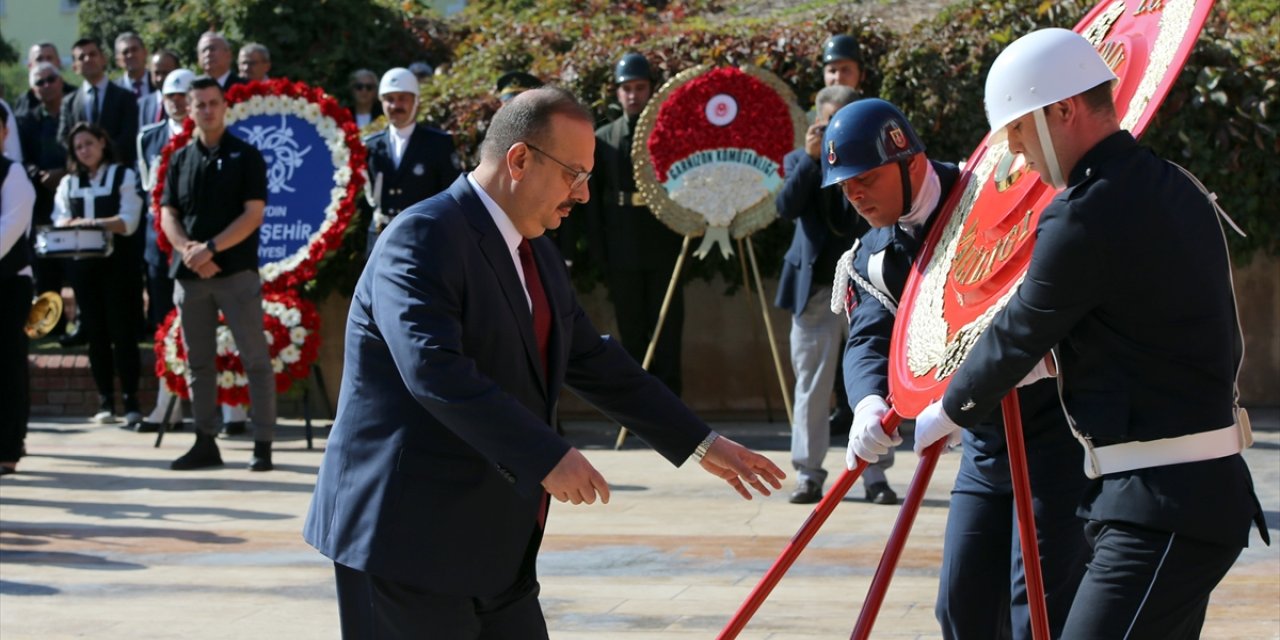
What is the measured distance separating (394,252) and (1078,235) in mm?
1499

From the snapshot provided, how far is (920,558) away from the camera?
25.0ft

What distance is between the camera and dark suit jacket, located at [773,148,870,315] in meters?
9.20

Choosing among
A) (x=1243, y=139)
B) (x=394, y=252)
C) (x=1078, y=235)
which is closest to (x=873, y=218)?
(x=1078, y=235)

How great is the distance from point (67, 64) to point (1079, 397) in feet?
219

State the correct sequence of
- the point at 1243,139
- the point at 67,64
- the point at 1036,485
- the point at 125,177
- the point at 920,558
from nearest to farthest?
the point at 1036,485
the point at 920,558
the point at 1243,139
the point at 125,177
the point at 67,64

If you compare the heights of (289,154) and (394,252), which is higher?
(394,252)

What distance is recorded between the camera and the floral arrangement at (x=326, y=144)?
38.0ft

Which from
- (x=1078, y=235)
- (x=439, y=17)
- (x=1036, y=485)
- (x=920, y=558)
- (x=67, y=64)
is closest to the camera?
(x=1078, y=235)

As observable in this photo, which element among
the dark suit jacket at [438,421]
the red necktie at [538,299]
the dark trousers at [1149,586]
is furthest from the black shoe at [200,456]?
the dark trousers at [1149,586]

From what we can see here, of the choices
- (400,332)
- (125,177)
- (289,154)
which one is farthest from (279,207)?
(400,332)

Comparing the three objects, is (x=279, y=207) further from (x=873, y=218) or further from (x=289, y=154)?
(x=873, y=218)

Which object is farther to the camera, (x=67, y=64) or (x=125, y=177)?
(x=67, y=64)

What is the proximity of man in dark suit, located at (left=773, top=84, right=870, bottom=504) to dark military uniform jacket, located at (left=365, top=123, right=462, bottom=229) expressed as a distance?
2.81 metres

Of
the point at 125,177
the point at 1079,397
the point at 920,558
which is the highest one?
the point at 1079,397
